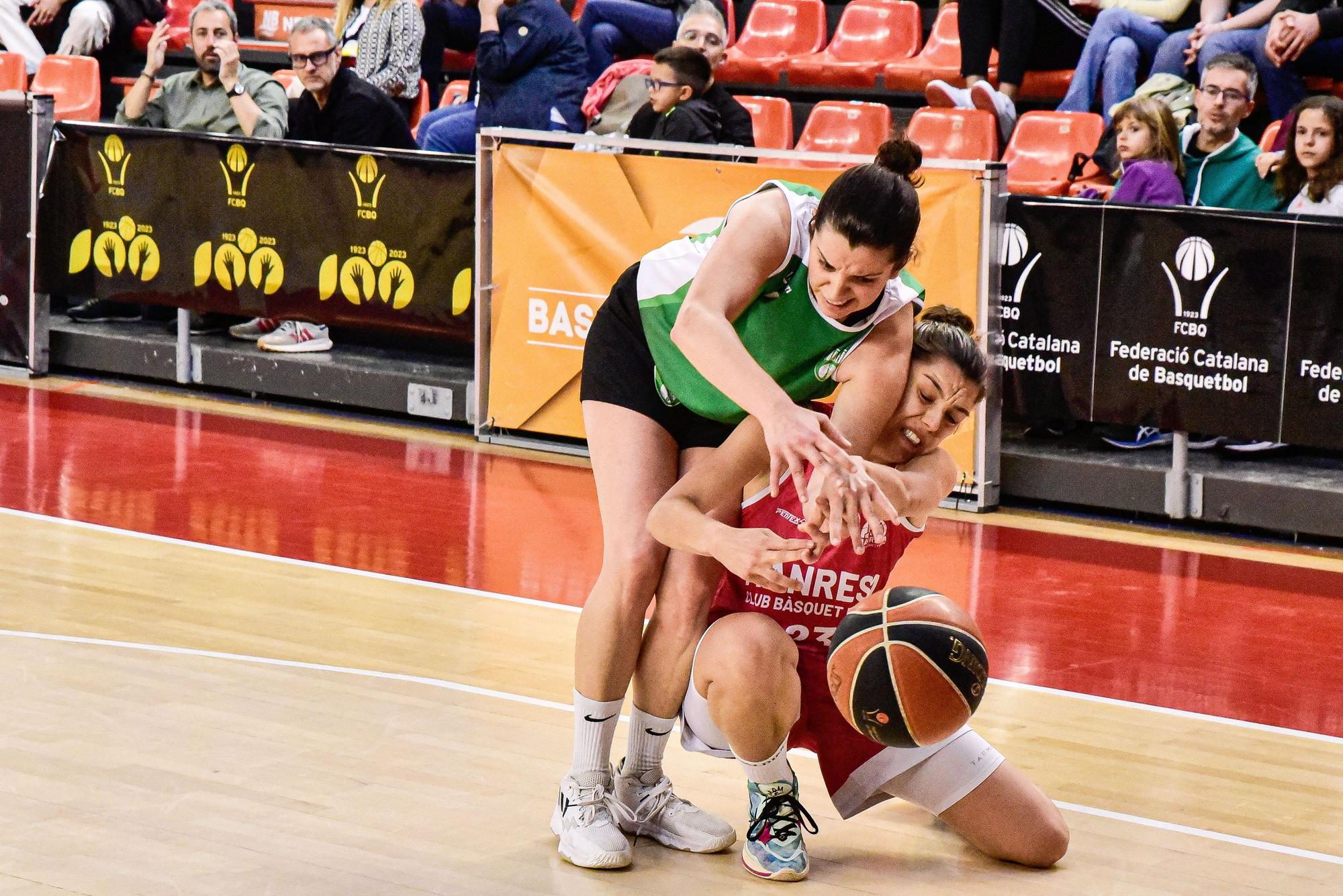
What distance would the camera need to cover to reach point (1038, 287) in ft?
23.1

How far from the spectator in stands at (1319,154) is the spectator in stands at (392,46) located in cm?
511

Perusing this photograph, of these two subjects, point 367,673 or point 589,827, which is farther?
point 367,673

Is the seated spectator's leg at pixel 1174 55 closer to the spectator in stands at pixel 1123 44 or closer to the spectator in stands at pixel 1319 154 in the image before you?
the spectator in stands at pixel 1123 44

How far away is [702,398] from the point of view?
3.34 metres

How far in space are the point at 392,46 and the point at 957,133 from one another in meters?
3.37

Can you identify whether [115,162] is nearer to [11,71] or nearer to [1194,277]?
[11,71]

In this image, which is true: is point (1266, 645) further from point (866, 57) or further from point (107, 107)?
point (107, 107)

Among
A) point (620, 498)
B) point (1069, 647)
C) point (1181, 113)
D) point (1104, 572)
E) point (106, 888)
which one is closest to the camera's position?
point (106, 888)

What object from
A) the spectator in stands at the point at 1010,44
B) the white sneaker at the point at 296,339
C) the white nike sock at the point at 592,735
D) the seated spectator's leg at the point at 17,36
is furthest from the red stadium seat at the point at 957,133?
the seated spectator's leg at the point at 17,36

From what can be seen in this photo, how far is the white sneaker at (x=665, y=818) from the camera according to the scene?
3562 millimetres

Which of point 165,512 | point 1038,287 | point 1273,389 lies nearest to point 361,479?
point 165,512

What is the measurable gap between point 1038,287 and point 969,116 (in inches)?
85.6

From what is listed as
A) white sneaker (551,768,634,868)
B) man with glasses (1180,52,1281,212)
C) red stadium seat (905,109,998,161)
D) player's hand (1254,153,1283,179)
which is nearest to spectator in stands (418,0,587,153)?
red stadium seat (905,109,998,161)

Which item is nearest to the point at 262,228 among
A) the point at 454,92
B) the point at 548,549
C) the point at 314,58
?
the point at 314,58
